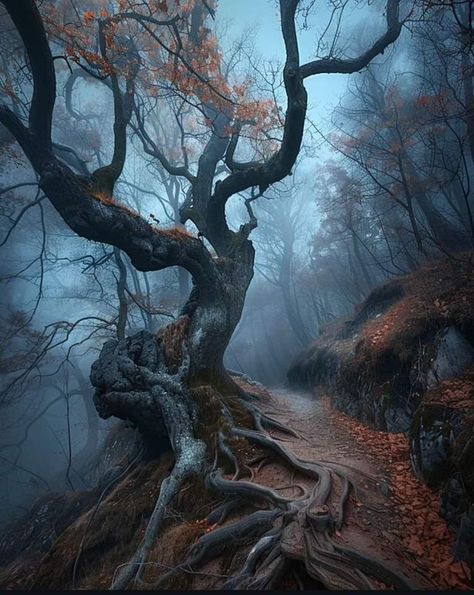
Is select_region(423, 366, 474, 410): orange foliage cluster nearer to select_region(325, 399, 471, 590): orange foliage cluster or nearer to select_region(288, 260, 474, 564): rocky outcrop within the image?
select_region(288, 260, 474, 564): rocky outcrop

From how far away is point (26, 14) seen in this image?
11.1ft

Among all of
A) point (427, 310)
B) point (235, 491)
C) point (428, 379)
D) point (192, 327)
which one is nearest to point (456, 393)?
point (428, 379)

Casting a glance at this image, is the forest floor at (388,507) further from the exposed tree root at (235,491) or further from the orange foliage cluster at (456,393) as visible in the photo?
the orange foliage cluster at (456,393)

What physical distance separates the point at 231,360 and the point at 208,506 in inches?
1204

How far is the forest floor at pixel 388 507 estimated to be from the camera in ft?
7.86

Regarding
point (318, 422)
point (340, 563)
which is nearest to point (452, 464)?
point (340, 563)

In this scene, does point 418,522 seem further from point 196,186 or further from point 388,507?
point 196,186

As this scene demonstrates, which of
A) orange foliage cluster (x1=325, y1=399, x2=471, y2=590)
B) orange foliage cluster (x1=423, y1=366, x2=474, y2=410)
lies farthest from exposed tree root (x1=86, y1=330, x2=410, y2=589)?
orange foliage cluster (x1=423, y1=366, x2=474, y2=410)

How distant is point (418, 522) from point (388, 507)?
0.32 metres

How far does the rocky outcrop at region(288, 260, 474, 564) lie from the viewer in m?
2.96

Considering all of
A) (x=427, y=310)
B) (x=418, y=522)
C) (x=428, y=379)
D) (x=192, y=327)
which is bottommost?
(x=418, y=522)

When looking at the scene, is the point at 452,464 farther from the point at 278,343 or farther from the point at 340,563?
the point at 278,343

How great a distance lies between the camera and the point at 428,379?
4750mm

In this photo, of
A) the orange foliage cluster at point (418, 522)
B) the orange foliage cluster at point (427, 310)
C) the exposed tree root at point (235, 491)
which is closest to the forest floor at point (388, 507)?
the orange foliage cluster at point (418, 522)
